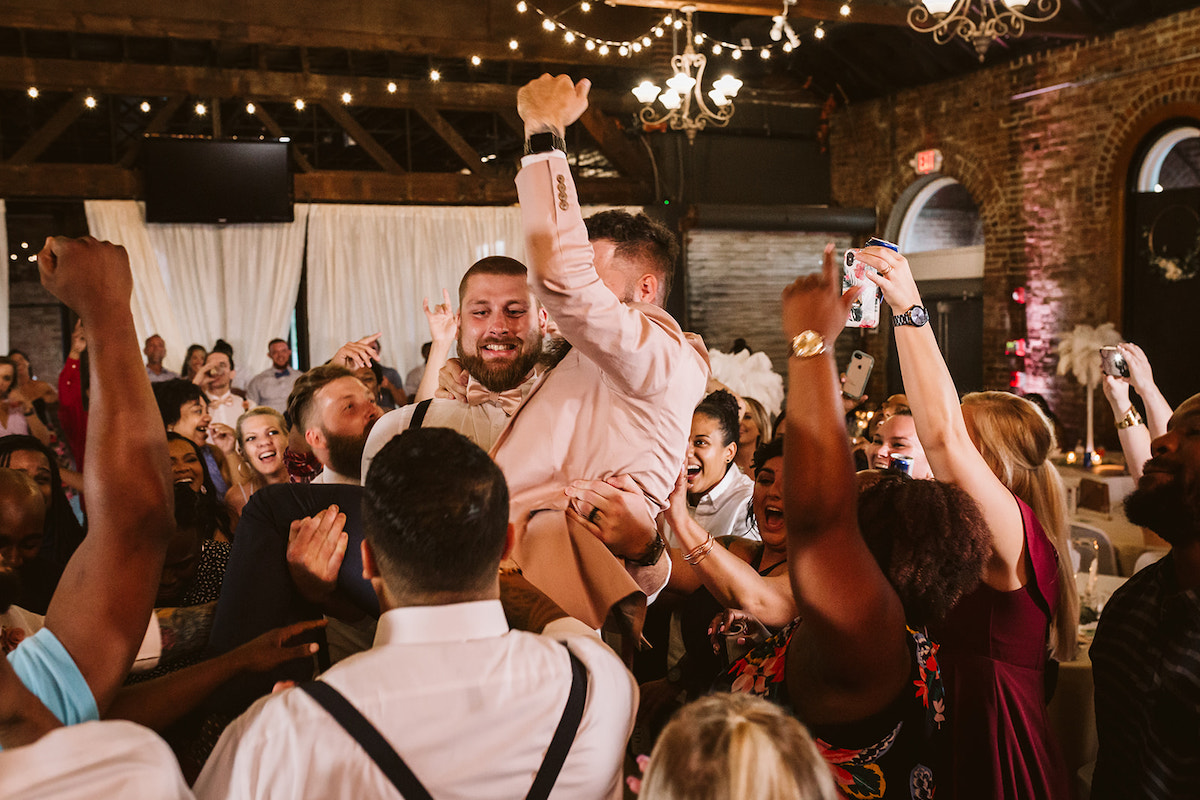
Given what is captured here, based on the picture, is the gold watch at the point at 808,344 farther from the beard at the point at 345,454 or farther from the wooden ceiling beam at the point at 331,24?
the wooden ceiling beam at the point at 331,24

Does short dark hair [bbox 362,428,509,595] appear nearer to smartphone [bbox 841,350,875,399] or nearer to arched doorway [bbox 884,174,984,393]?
smartphone [bbox 841,350,875,399]

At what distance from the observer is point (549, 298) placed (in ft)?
4.83

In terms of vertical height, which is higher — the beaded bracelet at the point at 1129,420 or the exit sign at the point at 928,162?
the exit sign at the point at 928,162

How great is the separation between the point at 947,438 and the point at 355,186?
26.9ft

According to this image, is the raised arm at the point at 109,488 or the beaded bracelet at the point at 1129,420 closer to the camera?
the raised arm at the point at 109,488

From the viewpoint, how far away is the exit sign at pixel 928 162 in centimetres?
970

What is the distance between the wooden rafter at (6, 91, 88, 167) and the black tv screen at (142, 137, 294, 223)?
2.40ft

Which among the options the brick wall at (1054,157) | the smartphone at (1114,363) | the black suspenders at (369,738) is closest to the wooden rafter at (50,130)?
the brick wall at (1054,157)

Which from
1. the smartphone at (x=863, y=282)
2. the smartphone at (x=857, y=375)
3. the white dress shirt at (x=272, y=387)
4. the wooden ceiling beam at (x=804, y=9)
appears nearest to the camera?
the smartphone at (x=863, y=282)

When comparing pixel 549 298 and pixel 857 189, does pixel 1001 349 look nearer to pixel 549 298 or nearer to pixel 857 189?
pixel 857 189

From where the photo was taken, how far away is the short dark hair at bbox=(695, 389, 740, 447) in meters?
3.32

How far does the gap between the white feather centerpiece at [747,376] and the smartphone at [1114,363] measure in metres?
2.70

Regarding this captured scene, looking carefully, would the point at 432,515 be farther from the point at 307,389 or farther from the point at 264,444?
the point at 264,444

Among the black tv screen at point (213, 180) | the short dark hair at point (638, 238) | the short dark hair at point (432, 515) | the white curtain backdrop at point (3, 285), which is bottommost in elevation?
the short dark hair at point (432, 515)
